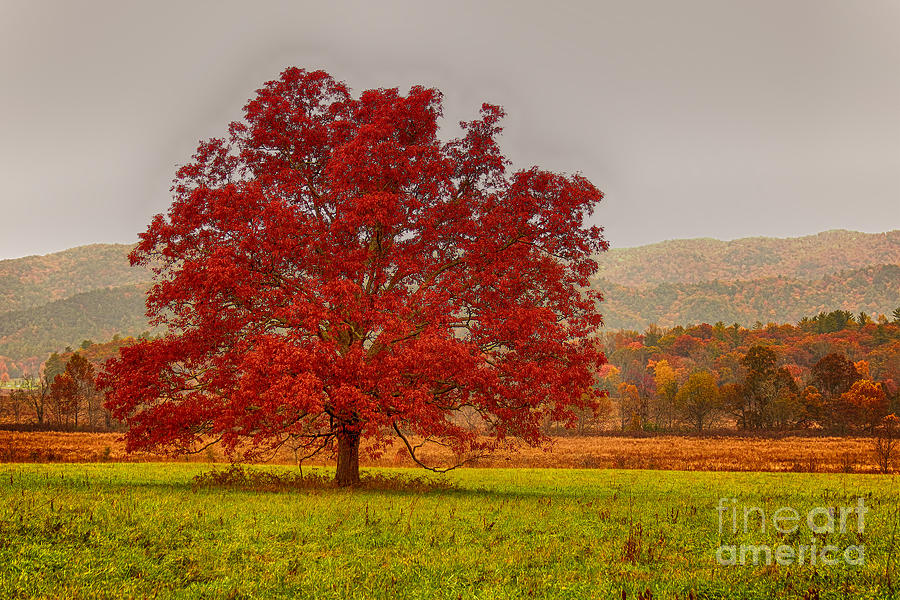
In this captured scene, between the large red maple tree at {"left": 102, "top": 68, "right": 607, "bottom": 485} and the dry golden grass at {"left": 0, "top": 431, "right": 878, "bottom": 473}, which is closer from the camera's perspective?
the large red maple tree at {"left": 102, "top": 68, "right": 607, "bottom": 485}

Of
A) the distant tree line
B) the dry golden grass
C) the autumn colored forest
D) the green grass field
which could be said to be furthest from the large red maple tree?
the distant tree line

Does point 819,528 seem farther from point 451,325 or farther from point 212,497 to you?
point 212,497

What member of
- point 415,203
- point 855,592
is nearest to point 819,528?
point 855,592

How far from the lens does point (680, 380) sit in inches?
6501

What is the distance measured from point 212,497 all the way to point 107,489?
11.9ft

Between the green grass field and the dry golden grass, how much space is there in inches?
636

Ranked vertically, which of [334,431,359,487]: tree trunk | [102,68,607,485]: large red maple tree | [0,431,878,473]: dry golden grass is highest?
[102,68,607,485]: large red maple tree

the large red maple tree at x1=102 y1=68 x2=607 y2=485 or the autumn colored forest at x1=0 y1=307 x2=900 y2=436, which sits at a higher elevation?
the large red maple tree at x1=102 y1=68 x2=607 y2=485

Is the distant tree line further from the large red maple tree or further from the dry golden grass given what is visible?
the large red maple tree

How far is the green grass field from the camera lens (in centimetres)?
934

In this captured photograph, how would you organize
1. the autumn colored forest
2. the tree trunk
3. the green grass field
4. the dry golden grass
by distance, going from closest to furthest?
the green grass field → the tree trunk → the dry golden grass → the autumn colored forest

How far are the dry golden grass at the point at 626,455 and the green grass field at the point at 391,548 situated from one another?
16.2 meters

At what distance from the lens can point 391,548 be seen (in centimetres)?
1178

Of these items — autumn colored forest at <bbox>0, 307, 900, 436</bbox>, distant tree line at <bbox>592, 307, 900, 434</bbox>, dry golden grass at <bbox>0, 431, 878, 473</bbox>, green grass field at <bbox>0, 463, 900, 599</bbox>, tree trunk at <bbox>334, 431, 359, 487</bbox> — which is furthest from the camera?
distant tree line at <bbox>592, 307, 900, 434</bbox>
